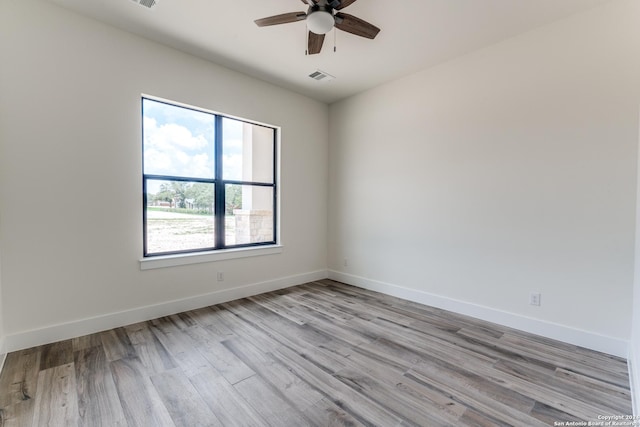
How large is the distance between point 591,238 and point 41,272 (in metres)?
4.88

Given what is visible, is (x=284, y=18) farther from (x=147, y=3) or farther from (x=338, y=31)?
(x=147, y=3)

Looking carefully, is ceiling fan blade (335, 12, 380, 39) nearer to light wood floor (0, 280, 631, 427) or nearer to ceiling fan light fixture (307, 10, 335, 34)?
ceiling fan light fixture (307, 10, 335, 34)

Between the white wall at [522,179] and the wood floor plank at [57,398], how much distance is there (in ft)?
11.0

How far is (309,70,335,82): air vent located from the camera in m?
3.66

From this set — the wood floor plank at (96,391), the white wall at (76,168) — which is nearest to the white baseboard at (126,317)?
the white wall at (76,168)

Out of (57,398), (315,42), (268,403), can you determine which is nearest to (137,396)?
(57,398)

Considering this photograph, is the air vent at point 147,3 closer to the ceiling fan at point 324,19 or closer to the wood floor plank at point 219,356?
the ceiling fan at point 324,19

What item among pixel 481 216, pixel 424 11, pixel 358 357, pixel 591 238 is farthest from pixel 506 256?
pixel 424 11

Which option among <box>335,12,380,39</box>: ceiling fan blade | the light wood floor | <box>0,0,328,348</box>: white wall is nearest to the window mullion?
<box>0,0,328,348</box>: white wall

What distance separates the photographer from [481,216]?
307cm

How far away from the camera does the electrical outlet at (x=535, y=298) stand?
2705 millimetres

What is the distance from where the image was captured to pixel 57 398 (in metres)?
1.78

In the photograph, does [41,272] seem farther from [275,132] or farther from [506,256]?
[506,256]

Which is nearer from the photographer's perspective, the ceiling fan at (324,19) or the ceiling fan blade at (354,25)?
the ceiling fan at (324,19)
